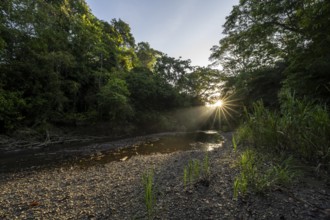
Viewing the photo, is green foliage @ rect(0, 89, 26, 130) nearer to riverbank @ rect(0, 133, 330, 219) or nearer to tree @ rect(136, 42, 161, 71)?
riverbank @ rect(0, 133, 330, 219)

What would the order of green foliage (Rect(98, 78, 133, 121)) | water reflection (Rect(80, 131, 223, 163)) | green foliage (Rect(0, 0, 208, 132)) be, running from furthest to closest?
green foliage (Rect(98, 78, 133, 121))
green foliage (Rect(0, 0, 208, 132))
water reflection (Rect(80, 131, 223, 163))

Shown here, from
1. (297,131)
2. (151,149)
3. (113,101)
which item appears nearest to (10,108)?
(113,101)

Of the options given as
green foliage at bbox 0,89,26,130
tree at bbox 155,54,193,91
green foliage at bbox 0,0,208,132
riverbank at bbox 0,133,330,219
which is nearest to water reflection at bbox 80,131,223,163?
riverbank at bbox 0,133,330,219

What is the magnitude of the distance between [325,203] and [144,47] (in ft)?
137

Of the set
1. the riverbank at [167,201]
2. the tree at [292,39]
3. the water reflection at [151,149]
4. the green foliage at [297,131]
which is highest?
the tree at [292,39]

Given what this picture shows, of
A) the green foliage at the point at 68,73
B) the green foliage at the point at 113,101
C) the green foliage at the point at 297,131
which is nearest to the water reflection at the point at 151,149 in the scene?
the green foliage at the point at 297,131

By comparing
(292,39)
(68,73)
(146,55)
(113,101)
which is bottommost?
(113,101)

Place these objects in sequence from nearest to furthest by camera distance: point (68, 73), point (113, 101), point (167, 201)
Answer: point (167, 201) < point (113, 101) < point (68, 73)

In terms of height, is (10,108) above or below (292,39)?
below

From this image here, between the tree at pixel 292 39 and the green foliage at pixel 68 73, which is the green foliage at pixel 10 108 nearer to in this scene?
the green foliage at pixel 68 73

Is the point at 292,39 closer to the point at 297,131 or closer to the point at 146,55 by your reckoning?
the point at 297,131

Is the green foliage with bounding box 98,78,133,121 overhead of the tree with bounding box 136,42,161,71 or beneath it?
beneath

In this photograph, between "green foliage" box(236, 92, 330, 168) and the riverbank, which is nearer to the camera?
the riverbank

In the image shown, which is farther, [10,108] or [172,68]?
[172,68]
